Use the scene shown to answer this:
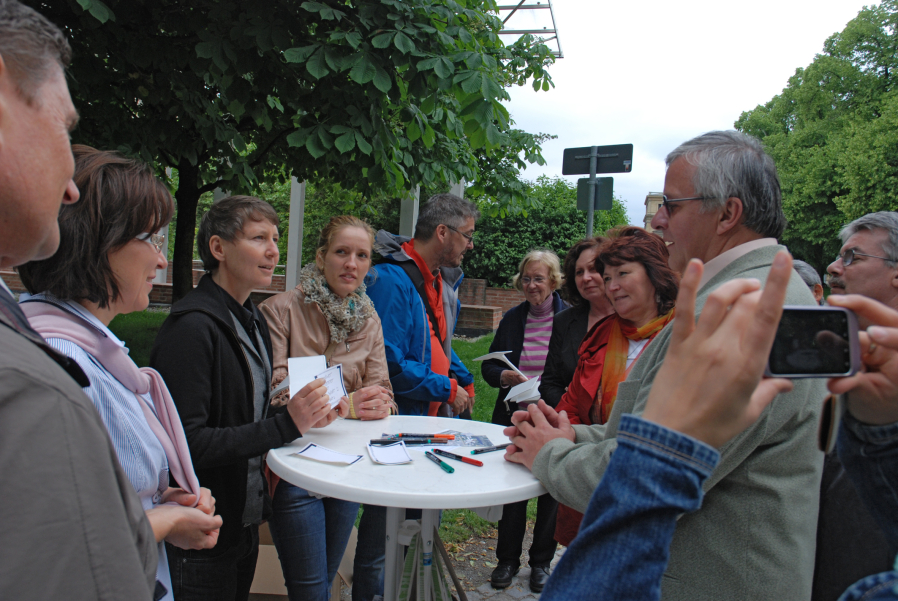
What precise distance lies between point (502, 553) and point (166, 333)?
2.50 m

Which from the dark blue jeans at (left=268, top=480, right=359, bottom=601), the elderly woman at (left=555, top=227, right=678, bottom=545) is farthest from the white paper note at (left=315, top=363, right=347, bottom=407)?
the elderly woman at (left=555, top=227, right=678, bottom=545)

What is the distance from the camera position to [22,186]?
754mm

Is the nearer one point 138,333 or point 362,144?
point 362,144

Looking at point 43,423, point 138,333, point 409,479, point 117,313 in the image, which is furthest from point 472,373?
point 43,423

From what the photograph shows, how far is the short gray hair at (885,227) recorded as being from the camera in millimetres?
2695

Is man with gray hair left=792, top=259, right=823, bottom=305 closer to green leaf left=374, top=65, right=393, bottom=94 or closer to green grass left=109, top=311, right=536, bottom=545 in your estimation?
green grass left=109, top=311, right=536, bottom=545

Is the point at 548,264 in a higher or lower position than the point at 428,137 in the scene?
lower

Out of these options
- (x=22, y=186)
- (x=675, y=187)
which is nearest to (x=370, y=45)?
(x=675, y=187)

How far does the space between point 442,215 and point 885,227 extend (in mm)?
2367

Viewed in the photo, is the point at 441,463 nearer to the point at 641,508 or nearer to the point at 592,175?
the point at 641,508

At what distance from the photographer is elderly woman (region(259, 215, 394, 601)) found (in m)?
2.23

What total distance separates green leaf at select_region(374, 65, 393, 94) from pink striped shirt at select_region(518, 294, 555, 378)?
190cm

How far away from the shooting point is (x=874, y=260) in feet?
8.95

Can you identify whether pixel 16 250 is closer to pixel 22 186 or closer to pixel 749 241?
pixel 22 186
